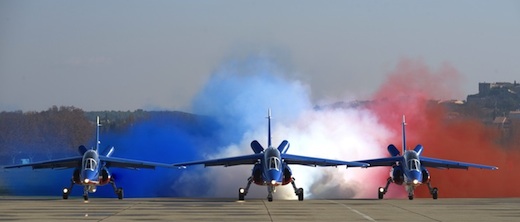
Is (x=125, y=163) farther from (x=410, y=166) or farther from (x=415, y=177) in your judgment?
(x=415, y=177)

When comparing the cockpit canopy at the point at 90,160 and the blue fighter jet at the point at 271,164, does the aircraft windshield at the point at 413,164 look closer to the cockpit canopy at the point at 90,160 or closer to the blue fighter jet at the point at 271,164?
the blue fighter jet at the point at 271,164

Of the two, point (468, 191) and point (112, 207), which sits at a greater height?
point (468, 191)

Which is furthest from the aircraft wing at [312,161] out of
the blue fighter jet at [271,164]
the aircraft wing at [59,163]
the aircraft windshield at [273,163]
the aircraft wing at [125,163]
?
the aircraft wing at [59,163]

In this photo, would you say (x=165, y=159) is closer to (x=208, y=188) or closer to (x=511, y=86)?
(x=208, y=188)

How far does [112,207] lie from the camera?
61.4 m

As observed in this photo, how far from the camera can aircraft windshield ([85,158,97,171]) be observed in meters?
73.2

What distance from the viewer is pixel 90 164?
73375mm

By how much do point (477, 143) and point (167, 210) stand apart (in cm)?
4184

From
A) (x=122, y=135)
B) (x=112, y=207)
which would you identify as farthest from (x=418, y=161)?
(x=122, y=135)

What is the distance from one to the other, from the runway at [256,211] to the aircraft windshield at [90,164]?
22.0ft

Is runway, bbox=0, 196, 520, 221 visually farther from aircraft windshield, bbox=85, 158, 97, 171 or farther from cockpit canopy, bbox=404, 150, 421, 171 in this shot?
cockpit canopy, bbox=404, 150, 421, 171

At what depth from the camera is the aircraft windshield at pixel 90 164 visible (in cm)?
7325

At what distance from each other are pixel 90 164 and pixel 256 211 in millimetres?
18708

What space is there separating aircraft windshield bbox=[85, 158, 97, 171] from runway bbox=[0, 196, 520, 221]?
6.70 m
